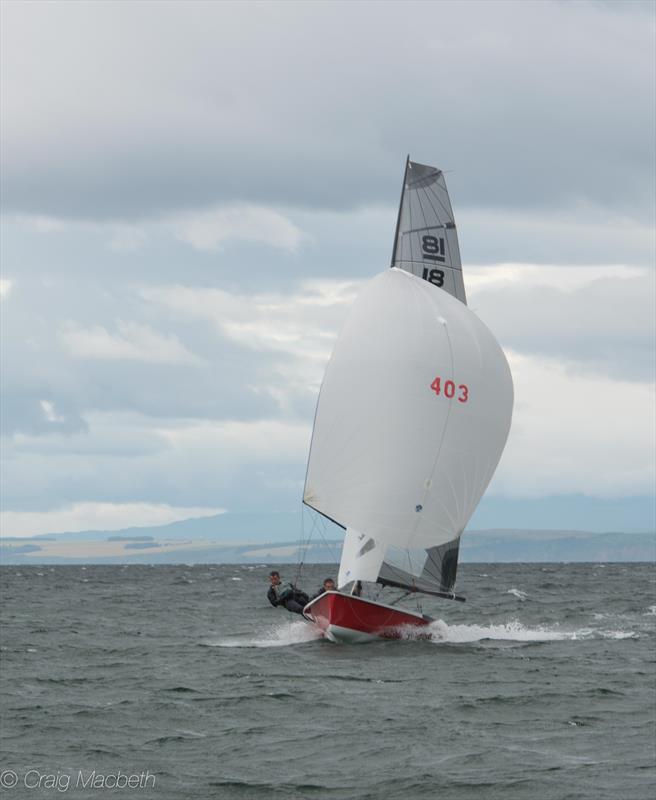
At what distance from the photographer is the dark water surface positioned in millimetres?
17719

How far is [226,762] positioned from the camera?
18938mm

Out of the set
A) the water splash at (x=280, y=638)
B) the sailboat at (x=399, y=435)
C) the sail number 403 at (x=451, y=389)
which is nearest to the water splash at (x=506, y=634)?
the sailboat at (x=399, y=435)

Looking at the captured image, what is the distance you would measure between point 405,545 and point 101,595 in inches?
1564

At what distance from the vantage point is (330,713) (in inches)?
904

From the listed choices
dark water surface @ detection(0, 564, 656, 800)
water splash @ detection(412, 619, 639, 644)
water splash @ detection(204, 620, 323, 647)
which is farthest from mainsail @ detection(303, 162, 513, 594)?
dark water surface @ detection(0, 564, 656, 800)

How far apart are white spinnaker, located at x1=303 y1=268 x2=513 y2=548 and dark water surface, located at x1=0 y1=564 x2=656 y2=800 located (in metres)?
3.24

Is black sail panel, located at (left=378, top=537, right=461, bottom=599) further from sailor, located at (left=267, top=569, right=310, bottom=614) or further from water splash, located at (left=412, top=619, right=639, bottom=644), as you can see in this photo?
sailor, located at (left=267, top=569, right=310, bottom=614)

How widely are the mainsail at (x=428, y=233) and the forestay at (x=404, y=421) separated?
207cm

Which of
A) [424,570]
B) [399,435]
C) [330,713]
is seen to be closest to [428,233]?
[399,435]

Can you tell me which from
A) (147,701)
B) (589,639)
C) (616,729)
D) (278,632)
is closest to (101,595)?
(278,632)

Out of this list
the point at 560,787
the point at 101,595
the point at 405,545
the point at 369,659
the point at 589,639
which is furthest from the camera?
the point at 101,595

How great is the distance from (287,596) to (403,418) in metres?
5.49

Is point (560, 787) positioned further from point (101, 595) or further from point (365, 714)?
point (101, 595)

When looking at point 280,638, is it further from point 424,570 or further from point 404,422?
point 404,422
